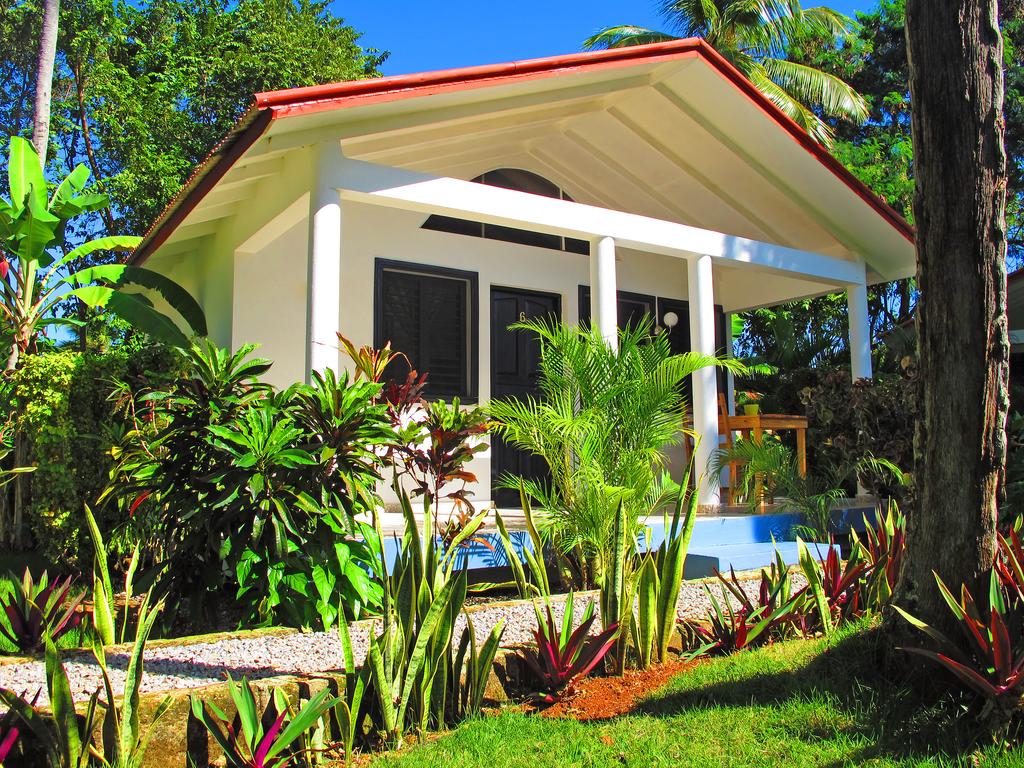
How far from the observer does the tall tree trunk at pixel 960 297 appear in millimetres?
3436

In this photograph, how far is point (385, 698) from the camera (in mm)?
3270

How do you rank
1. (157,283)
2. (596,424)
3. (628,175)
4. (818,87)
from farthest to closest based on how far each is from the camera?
(818,87)
(628,175)
(157,283)
(596,424)

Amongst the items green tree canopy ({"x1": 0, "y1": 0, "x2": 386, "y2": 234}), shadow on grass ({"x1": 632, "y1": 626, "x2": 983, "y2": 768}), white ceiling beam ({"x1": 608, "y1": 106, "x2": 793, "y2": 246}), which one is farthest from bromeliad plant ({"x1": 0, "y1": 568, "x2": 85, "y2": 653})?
green tree canopy ({"x1": 0, "y1": 0, "x2": 386, "y2": 234})

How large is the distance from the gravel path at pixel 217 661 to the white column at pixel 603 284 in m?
3.43

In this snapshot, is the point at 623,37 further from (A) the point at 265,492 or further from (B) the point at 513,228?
(A) the point at 265,492

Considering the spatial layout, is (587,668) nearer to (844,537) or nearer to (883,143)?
(844,537)

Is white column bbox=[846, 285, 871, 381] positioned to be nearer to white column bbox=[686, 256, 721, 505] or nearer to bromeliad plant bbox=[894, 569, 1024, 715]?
white column bbox=[686, 256, 721, 505]

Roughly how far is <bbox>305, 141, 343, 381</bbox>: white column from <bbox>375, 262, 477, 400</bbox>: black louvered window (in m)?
2.60

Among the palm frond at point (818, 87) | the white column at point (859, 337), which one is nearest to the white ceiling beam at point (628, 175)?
the white column at point (859, 337)

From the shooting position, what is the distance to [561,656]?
3799mm

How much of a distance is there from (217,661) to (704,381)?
5569 mm

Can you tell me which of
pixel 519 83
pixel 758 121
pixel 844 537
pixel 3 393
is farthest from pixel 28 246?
pixel 844 537

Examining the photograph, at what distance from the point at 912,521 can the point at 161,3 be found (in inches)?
854

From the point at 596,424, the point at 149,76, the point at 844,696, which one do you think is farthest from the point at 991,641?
the point at 149,76
